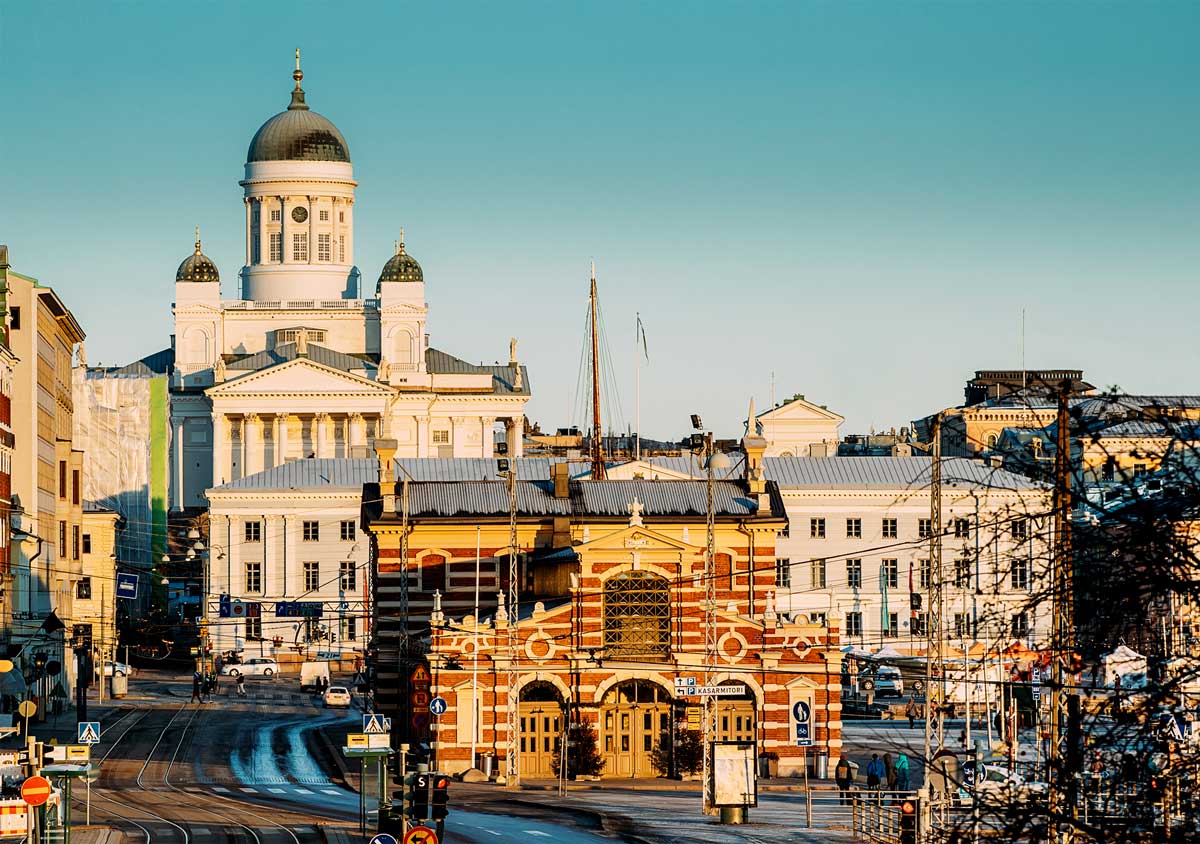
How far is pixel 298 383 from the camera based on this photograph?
19000cm

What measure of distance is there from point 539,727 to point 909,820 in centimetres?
2703

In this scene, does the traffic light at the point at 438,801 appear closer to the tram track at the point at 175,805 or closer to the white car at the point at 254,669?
the tram track at the point at 175,805

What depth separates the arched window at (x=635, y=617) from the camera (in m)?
74.8

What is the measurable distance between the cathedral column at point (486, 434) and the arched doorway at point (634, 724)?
122 m

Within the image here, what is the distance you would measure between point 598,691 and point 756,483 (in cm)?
1517

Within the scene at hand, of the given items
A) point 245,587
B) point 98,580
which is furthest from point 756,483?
point 245,587

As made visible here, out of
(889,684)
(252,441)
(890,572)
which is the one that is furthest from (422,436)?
(889,684)

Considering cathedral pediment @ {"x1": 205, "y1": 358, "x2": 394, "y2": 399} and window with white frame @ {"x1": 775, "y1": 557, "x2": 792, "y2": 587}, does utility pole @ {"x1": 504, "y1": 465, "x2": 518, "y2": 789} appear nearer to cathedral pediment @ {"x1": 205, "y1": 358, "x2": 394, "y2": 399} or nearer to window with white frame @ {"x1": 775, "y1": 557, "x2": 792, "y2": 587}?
window with white frame @ {"x1": 775, "y1": 557, "x2": 792, "y2": 587}

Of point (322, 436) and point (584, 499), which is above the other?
point (322, 436)

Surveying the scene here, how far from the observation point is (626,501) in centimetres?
8881

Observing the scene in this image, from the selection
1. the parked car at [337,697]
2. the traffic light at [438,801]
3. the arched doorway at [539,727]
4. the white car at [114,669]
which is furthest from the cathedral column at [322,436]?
the traffic light at [438,801]

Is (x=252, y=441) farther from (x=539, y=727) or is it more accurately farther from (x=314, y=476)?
(x=539, y=727)

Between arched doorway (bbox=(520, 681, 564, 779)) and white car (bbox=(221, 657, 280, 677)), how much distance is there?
55.9 meters

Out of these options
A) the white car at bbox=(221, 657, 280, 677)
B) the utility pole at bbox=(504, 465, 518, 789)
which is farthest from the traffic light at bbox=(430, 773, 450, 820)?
the white car at bbox=(221, 657, 280, 677)
